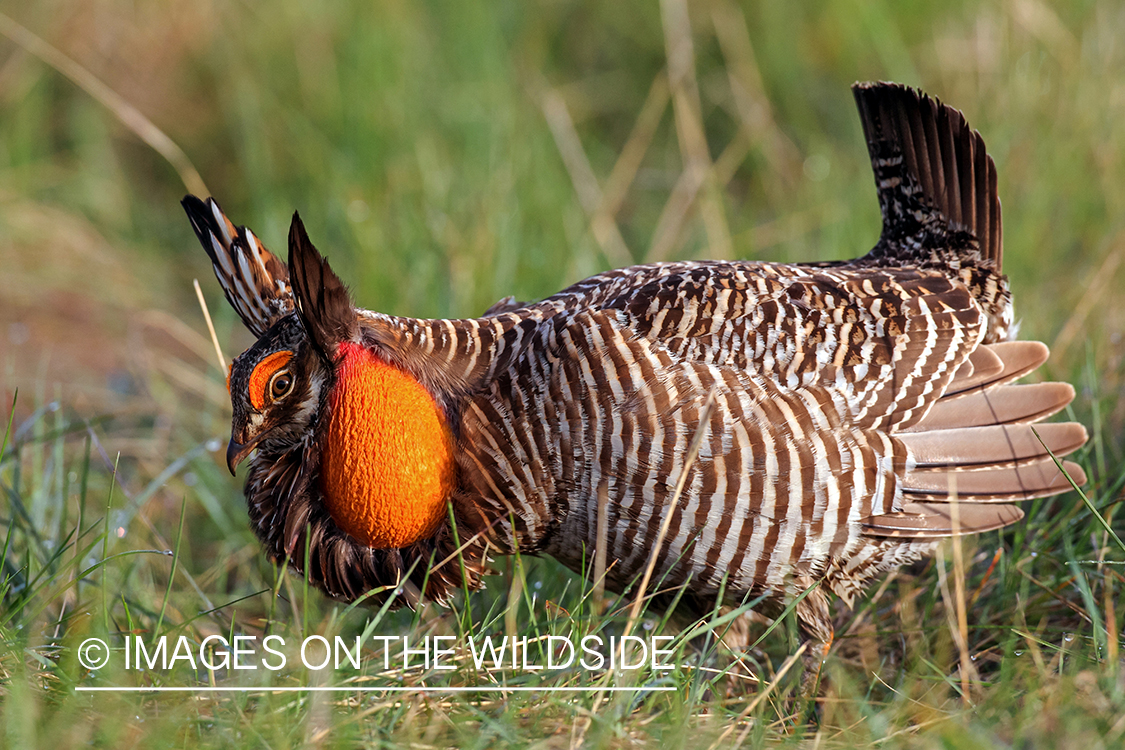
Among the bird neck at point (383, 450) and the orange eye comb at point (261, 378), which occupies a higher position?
the orange eye comb at point (261, 378)

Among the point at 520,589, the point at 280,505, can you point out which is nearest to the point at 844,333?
the point at 520,589

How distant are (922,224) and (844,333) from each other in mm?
905

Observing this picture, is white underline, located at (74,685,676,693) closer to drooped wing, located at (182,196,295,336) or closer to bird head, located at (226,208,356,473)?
bird head, located at (226,208,356,473)

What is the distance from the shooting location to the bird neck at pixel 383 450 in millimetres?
2807

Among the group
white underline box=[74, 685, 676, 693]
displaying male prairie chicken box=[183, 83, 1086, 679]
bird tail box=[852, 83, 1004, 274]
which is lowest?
white underline box=[74, 685, 676, 693]

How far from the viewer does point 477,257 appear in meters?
4.71

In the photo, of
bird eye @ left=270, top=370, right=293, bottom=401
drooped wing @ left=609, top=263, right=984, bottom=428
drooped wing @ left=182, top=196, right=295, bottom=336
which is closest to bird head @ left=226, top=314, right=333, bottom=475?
bird eye @ left=270, top=370, right=293, bottom=401

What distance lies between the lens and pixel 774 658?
3.46 m

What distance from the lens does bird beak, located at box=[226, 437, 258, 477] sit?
9.02ft

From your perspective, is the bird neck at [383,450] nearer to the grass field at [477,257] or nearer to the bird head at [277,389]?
the bird head at [277,389]

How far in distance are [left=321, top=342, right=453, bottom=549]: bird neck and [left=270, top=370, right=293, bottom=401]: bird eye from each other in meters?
0.12

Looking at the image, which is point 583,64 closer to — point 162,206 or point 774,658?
point 162,206

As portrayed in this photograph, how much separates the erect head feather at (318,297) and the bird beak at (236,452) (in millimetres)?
312

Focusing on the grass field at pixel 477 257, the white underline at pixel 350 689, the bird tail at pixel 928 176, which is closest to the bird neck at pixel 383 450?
the grass field at pixel 477 257
